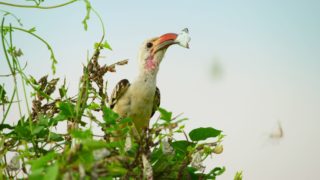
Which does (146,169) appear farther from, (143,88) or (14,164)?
(143,88)

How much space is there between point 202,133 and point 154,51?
1316 millimetres

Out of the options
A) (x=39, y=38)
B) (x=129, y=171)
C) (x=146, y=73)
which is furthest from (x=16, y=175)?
(x=146, y=73)

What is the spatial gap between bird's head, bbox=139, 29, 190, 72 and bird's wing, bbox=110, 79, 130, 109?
0.14 m

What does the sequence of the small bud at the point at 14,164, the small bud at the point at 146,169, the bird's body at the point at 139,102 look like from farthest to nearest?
the bird's body at the point at 139,102 < the small bud at the point at 14,164 < the small bud at the point at 146,169

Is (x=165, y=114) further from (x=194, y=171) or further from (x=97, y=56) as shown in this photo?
(x=97, y=56)

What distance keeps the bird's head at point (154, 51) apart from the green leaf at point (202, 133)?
4.04ft

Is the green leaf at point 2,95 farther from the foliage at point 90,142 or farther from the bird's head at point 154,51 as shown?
the bird's head at point 154,51

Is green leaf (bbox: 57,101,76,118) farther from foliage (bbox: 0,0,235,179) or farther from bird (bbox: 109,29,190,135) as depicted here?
bird (bbox: 109,29,190,135)

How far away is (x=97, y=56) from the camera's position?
1684mm

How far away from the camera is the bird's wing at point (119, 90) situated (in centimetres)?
261

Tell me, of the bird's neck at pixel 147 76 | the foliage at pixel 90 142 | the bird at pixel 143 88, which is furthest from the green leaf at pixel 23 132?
the bird's neck at pixel 147 76

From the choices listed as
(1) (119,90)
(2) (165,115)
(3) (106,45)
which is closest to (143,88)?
(1) (119,90)

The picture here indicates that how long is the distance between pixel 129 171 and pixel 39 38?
0.93 meters

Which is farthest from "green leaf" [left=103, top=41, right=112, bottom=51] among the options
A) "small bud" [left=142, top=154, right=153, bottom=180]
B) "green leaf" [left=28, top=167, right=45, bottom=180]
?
"green leaf" [left=28, top=167, right=45, bottom=180]
